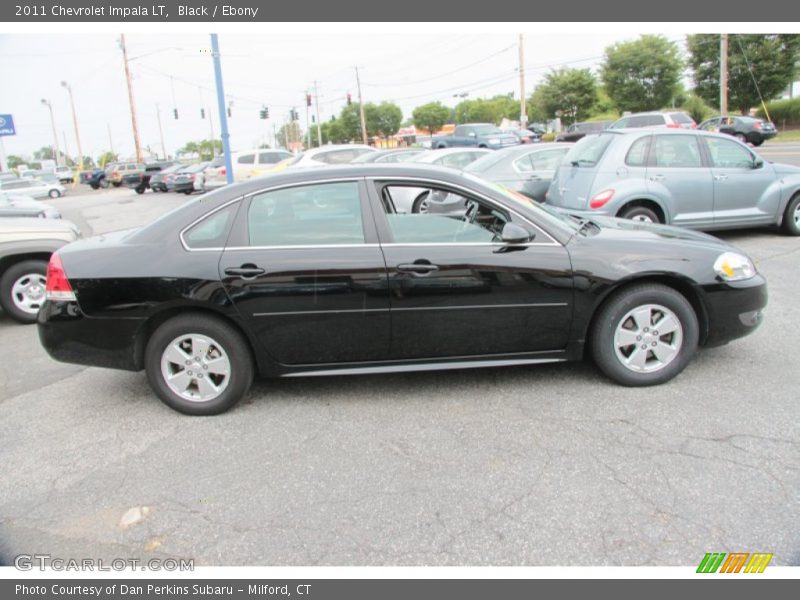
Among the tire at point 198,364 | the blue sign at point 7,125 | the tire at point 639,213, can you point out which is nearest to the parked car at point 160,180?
the blue sign at point 7,125

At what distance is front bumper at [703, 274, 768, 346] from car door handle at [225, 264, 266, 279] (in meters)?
3.01

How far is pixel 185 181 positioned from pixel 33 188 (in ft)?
39.9

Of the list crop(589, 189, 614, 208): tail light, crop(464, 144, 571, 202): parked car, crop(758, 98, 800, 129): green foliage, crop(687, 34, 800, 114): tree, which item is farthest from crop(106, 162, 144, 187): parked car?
crop(758, 98, 800, 129): green foliage

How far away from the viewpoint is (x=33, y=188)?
3359cm

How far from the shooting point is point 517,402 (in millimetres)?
3918

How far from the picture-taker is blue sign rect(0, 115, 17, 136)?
42.8 m

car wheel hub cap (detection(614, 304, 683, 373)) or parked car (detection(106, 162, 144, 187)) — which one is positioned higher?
parked car (detection(106, 162, 144, 187))

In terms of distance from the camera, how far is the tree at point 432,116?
316 feet

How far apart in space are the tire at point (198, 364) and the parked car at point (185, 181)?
81.1 feet

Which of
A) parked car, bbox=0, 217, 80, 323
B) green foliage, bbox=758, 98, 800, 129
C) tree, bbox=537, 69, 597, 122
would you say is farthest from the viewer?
tree, bbox=537, 69, 597, 122

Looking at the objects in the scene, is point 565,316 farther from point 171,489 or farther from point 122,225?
point 122,225

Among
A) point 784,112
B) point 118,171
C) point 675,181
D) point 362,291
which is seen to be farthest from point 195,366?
point 784,112

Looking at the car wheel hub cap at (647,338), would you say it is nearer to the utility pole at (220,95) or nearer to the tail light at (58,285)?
the tail light at (58,285)

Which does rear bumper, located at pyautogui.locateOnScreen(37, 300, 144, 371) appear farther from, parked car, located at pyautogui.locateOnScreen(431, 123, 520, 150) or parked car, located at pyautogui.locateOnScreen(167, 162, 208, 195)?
parked car, located at pyautogui.locateOnScreen(431, 123, 520, 150)
